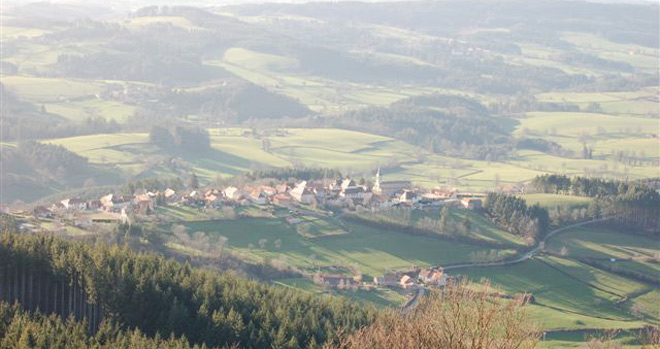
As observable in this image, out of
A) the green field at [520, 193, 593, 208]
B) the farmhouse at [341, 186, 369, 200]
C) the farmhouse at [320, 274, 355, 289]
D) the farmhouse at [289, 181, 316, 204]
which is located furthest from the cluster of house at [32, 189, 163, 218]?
the green field at [520, 193, 593, 208]

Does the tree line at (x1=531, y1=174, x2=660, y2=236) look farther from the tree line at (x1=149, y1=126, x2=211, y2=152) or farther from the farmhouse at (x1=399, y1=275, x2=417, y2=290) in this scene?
the tree line at (x1=149, y1=126, x2=211, y2=152)

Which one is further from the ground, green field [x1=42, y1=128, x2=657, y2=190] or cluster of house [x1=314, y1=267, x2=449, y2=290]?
cluster of house [x1=314, y1=267, x2=449, y2=290]

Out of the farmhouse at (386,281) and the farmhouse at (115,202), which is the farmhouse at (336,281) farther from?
the farmhouse at (115,202)

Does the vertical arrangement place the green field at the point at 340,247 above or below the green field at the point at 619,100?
below

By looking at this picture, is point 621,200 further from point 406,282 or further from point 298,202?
point 406,282

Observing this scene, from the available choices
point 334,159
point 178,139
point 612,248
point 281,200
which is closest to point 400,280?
point 281,200

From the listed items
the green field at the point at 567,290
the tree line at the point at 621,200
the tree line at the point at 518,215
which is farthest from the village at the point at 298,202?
the tree line at the point at 621,200
